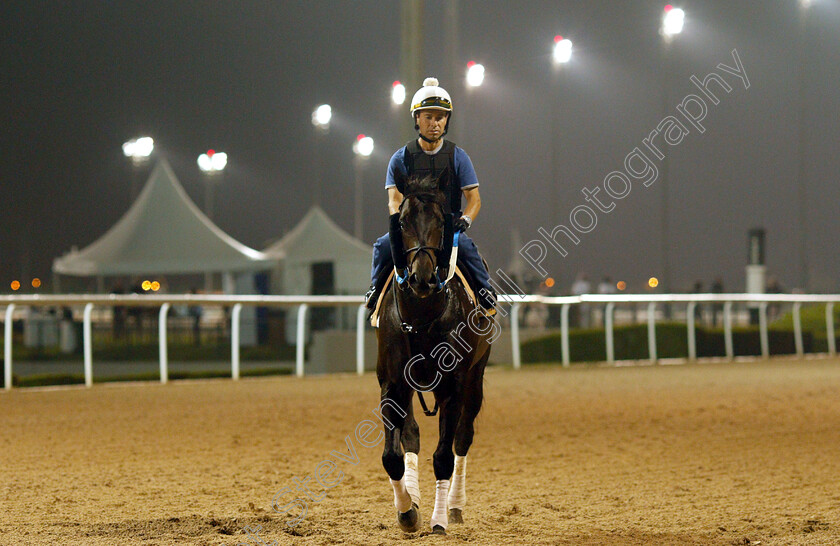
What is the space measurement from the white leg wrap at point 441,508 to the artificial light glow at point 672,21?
22.9 m

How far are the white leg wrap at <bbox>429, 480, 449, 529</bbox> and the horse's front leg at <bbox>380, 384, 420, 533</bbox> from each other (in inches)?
4.1

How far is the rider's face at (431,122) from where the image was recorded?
6062 mm

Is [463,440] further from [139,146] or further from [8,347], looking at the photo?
[139,146]

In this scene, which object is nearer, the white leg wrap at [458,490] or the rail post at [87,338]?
the white leg wrap at [458,490]

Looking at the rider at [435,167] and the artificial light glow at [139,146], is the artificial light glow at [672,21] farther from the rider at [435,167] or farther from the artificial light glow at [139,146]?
the rider at [435,167]

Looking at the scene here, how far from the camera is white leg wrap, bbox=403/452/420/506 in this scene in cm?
591

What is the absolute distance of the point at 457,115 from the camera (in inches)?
546

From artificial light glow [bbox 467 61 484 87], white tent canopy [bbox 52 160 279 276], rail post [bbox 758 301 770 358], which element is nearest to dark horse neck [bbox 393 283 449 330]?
rail post [bbox 758 301 770 358]

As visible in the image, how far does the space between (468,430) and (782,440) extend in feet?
15.7

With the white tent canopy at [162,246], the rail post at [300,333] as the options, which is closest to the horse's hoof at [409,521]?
the rail post at [300,333]

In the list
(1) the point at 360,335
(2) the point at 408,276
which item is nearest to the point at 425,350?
(2) the point at 408,276

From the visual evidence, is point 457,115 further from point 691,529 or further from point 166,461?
point 691,529

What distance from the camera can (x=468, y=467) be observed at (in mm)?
8188

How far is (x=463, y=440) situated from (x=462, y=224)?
4.59ft
